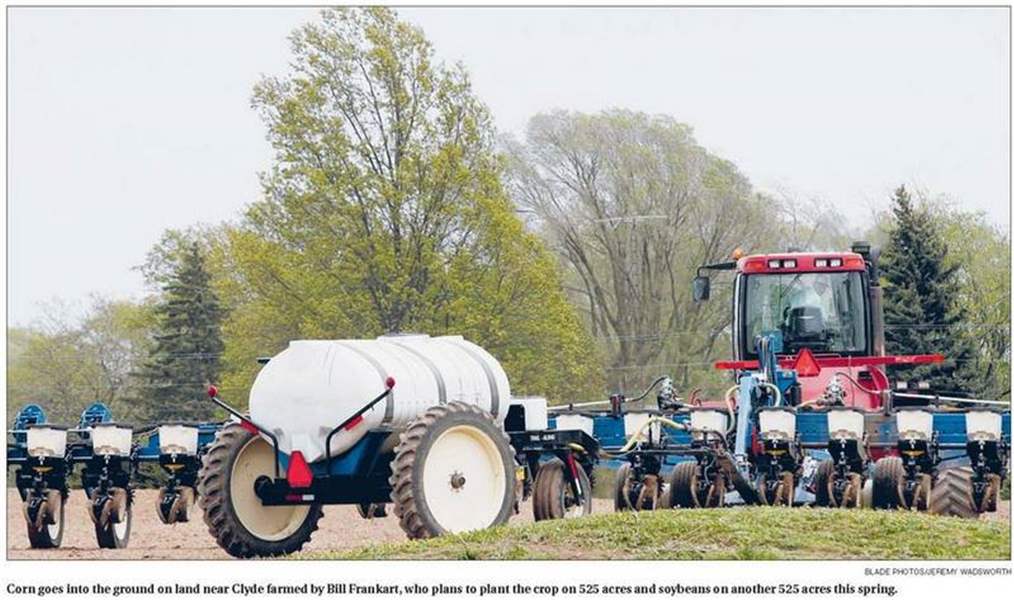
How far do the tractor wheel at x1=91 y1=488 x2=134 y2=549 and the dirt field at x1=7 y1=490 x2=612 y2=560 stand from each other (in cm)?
15

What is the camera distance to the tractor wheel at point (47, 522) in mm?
19658

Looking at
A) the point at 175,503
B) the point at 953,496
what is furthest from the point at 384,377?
the point at 953,496

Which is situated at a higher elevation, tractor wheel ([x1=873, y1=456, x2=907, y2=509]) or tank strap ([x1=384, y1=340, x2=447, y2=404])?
tank strap ([x1=384, y1=340, x2=447, y2=404])

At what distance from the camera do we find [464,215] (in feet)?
129

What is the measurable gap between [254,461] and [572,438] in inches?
143

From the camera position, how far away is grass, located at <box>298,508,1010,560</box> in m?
13.9

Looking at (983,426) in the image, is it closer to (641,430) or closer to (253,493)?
(641,430)

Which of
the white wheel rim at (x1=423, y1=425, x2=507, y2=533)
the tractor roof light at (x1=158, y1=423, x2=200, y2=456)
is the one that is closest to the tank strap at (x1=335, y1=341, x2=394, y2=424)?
the white wheel rim at (x1=423, y1=425, x2=507, y2=533)

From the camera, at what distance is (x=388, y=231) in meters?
→ 39.7

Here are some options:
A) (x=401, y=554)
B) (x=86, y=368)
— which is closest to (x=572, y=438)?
(x=401, y=554)

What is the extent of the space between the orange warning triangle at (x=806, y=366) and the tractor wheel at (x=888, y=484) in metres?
3.49

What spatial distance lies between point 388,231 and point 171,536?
721 inches

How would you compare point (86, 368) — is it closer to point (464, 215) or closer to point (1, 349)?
point (464, 215)

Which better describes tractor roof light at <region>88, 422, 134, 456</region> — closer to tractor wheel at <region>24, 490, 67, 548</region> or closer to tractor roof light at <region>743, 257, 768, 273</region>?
tractor wheel at <region>24, 490, 67, 548</region>
